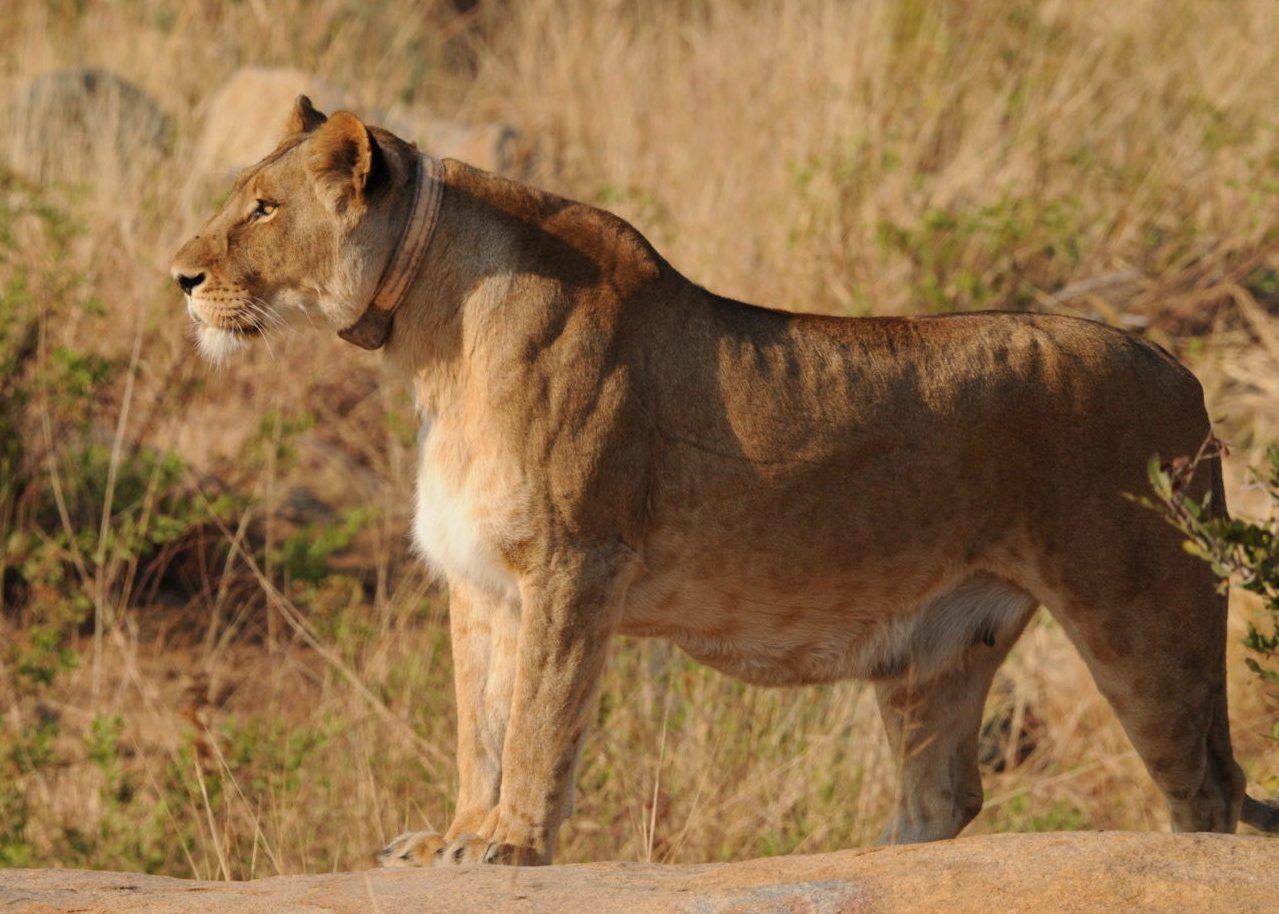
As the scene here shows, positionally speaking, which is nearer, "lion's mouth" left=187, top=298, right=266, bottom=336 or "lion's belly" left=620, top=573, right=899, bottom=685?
"lion's mouth" left=187, top=298, right=266, bottom=336

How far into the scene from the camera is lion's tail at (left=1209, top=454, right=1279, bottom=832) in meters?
4.74

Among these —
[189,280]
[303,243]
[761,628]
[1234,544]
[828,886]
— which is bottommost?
[828,886]

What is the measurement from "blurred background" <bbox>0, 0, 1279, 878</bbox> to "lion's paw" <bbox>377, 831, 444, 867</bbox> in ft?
2.44

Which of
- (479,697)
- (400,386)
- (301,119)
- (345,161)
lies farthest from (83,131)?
(479,697)

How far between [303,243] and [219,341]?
1.03 feet

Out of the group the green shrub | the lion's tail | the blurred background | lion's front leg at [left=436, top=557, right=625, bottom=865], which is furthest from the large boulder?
the green shrub

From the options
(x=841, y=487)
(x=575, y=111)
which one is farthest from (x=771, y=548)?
(x=575, y=111)

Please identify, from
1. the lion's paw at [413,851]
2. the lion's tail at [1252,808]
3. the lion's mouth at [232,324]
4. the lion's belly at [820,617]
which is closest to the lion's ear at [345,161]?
the lion's mouth at [232,324]

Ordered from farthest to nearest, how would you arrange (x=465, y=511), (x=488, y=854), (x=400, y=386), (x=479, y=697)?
(x=400, y=386) → (x=479, y=697) → (x=465, y=511) → (x=488, y=854)

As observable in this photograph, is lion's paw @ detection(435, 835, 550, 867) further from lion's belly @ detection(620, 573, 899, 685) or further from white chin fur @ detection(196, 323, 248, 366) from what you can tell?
white chin fur @ detection(196, 323, 248, 366)

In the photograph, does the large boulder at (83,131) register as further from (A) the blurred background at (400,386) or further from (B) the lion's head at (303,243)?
(B) the lion's head at (303,243)

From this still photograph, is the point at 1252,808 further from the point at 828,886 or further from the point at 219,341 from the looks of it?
the point at 219,341

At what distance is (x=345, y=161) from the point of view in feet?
14.3

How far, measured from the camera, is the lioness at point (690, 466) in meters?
4.27
